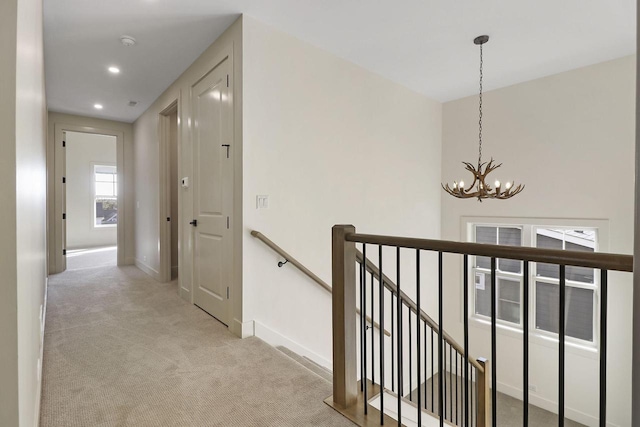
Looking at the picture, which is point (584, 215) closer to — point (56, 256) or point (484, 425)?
point (484, 425)

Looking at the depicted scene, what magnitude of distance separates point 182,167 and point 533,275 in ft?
16.3

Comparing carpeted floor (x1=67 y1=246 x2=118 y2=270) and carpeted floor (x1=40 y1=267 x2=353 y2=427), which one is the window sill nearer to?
carpeted floor (x1=40 y1=267 x2=353 y2=427)

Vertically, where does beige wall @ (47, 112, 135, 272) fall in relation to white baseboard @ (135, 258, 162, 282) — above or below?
above

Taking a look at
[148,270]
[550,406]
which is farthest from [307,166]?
[550,406]

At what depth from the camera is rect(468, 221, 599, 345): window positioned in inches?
166

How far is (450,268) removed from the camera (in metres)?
5.06

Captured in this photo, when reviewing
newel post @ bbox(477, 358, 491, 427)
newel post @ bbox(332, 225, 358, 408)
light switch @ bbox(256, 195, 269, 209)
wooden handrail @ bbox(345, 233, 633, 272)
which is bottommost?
newel post @ bbox(477, 358, 491, 427)

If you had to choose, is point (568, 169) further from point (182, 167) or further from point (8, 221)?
point (8, 221)

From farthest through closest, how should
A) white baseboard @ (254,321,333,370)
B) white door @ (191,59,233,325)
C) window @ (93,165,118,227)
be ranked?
window @ (93,165,118,227) < white door @ (191,59,233,325) < white baseboard @ (254,321,333,370)

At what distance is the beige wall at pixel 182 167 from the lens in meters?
2.64

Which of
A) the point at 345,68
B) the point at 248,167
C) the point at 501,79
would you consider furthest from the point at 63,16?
the point at 501,79

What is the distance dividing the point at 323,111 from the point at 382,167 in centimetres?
114

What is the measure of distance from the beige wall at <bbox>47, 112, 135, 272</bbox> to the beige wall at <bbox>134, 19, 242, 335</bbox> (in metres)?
0.26

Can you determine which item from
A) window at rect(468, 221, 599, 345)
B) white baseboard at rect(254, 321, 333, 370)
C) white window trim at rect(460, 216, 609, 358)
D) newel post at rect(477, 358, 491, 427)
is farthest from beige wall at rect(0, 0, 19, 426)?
white window trim at rect(460, 216, 609, 358)
